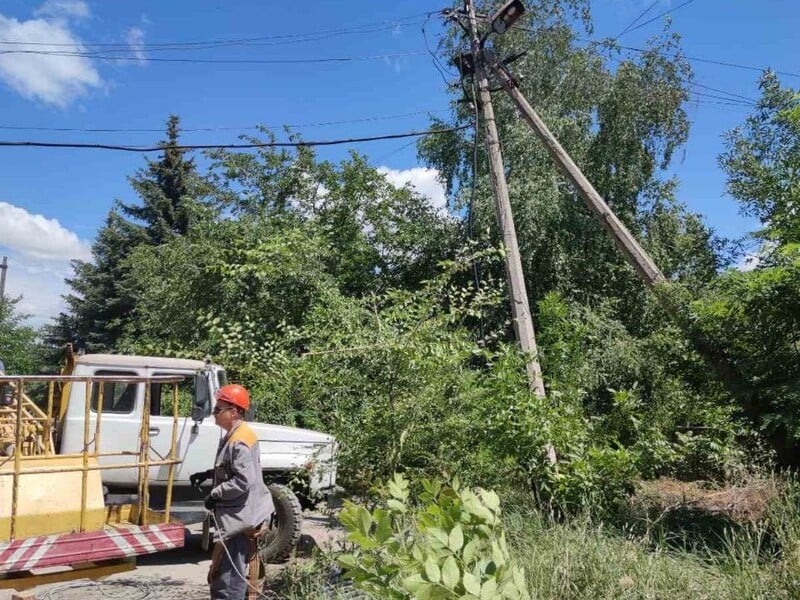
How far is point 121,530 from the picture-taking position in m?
5.48

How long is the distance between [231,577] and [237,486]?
62 centimetres

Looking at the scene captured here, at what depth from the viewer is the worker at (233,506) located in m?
4.50

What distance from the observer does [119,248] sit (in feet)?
98.2

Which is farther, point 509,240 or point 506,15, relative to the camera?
point 506,15

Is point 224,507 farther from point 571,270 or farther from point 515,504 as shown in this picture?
point 571,270

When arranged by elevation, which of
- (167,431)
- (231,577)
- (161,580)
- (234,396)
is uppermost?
(234,396)

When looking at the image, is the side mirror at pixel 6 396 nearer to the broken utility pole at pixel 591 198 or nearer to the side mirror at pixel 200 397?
the side mirror at pixel 200 397

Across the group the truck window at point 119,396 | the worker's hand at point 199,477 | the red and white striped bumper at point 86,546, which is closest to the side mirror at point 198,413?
the worker's hand at point 199,477

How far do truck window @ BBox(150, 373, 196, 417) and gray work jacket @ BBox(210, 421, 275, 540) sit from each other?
2.17 m

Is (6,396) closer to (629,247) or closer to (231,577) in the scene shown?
(231,577)

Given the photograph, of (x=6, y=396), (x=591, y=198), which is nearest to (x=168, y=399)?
(x=6, y=396)

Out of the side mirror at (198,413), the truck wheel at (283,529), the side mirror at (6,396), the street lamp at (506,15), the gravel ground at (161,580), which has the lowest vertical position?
the gravel ground at (161,580)

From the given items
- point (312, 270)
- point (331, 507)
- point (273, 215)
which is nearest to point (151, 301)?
point (273, 215)

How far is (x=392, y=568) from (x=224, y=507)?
2616mm
